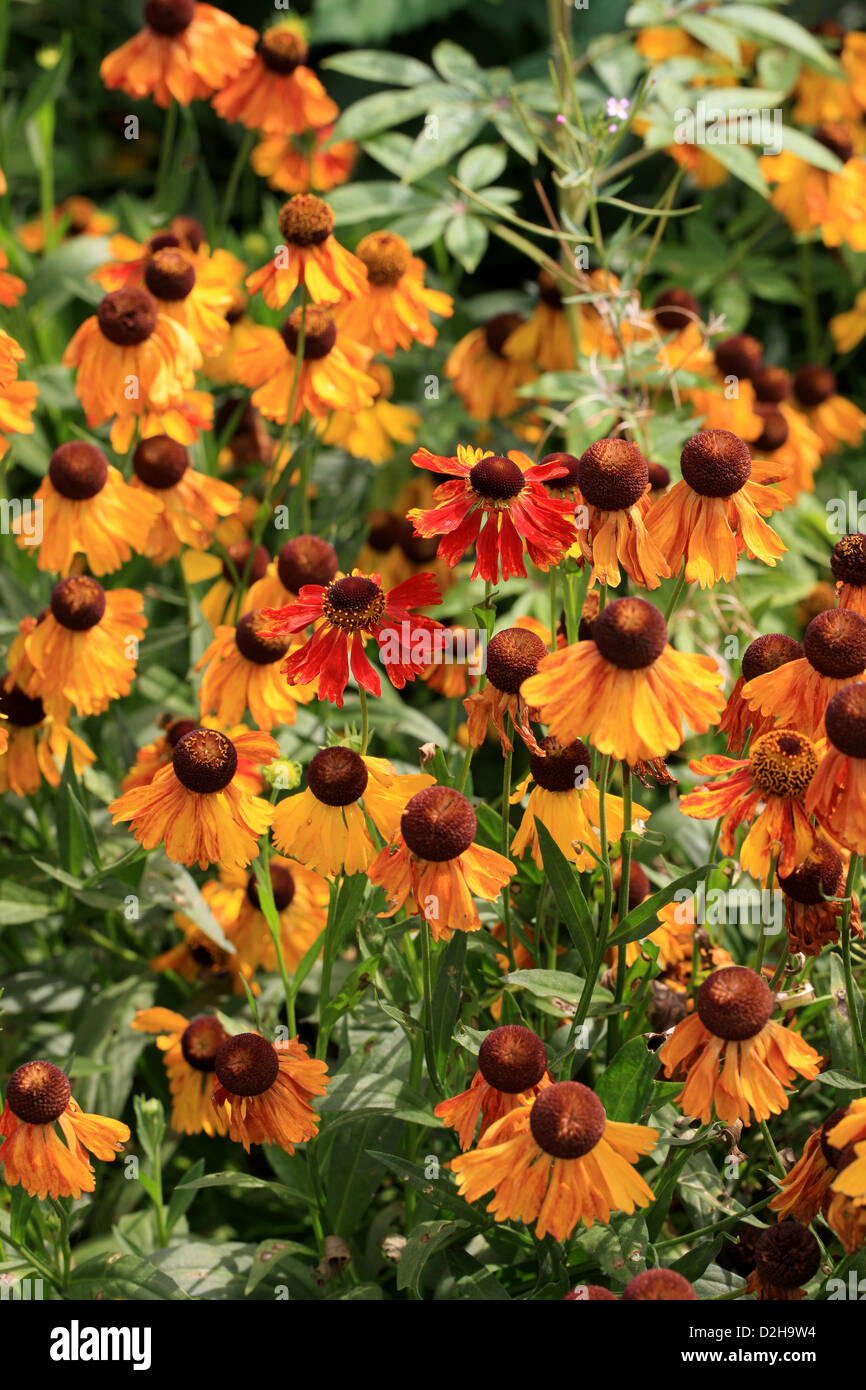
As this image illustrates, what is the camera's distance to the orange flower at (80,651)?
129 cm

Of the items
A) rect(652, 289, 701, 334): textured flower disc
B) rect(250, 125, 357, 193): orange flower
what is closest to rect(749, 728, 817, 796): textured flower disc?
rect(652, 289, 701, 334): textured flower disc

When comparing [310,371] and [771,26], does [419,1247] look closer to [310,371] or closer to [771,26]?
[310,371]

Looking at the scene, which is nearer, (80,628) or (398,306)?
(80,628)

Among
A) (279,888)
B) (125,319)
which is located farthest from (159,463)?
(279,888)

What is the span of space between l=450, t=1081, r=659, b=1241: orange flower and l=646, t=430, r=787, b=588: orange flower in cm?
35

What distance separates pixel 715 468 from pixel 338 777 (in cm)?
32

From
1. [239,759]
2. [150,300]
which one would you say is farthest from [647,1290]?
[150,300]

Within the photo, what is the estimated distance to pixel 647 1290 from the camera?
817 mm

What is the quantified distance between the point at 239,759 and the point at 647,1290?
466 mm

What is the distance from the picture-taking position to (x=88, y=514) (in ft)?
4.55

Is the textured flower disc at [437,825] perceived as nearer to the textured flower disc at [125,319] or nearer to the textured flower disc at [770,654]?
the textured flower disc at [770,654]

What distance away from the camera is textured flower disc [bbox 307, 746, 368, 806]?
985 mm

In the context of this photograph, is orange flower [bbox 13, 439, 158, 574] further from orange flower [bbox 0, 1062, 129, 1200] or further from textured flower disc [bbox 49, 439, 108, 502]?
orange flower [bbox 0, 1062, 129, 1200]
